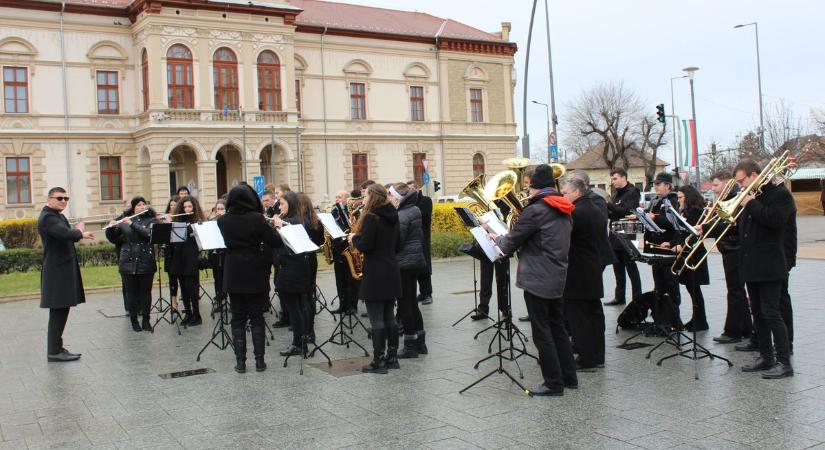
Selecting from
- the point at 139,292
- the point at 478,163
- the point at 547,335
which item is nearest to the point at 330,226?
the point at 547,335

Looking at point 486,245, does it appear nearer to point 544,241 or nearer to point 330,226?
Answer: point 544,241

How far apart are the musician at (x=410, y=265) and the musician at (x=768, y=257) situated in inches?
139

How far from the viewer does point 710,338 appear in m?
9.41

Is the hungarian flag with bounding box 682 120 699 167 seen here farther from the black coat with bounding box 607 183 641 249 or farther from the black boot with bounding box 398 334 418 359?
the black boot with bounding box 398 334 418 359

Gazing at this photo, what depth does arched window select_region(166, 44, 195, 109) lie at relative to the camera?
118 feet

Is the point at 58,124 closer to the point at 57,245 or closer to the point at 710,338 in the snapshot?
the point at 57,245

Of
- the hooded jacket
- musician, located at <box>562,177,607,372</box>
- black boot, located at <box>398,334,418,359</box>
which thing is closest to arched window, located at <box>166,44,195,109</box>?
black boot, located at <box>398,334,418,359</box>

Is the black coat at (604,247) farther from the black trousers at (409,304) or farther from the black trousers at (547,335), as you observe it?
the black trousers at (409,304)

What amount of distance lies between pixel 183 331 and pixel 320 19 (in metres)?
34.2

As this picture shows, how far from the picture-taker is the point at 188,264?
11586 millimetres

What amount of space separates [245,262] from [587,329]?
149 inches

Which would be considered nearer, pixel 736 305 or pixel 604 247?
pixel 604 247

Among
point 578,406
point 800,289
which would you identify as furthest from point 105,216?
point 578,406

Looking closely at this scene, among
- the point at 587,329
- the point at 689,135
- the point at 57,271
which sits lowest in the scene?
the point at 587,329
